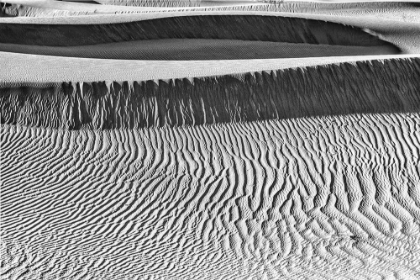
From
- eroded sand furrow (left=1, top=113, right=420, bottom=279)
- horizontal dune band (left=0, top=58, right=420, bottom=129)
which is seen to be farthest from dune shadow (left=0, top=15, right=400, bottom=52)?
eroded sand furrow (left=1, top=113, right=420, bottom=279)

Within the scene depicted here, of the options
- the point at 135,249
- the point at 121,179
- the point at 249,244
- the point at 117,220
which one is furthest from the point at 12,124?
the point at 249,244

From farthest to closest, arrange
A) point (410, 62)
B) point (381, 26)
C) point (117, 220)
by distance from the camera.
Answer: point (381, 26)
point (410, 62)
point (117, 220)

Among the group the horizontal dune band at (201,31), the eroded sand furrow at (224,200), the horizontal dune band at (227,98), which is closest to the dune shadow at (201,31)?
the horizontal dune band at (201,31)

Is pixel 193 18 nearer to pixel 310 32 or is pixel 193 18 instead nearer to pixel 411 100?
pixel 310 32

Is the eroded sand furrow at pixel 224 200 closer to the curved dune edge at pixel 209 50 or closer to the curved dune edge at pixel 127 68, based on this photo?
the curved dune edge at pixel 127 68

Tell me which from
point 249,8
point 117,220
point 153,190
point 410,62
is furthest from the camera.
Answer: point 249,8
